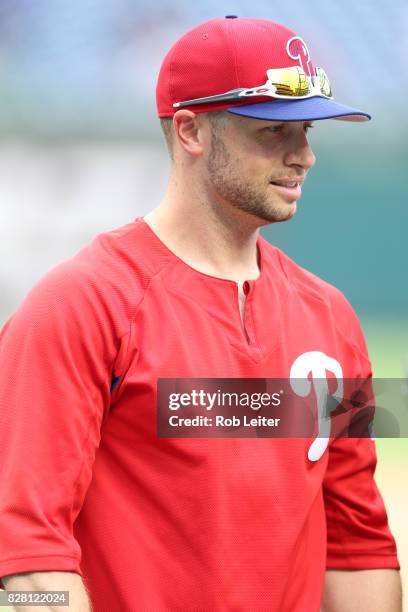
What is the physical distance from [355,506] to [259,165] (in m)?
0.81

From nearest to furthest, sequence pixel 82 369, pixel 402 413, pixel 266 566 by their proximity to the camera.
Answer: pixel 82 369
pixel 266 566
pixel 402 413

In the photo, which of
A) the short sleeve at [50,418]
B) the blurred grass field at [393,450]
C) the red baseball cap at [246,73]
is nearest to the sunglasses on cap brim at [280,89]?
the red baseball cap at [246,73]

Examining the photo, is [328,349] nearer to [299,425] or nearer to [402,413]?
[299,425]

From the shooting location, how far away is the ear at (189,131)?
218cm

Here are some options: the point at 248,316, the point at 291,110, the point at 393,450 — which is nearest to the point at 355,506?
the point at 248,316

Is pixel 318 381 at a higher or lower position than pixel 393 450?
higher

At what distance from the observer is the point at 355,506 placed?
7.77 feet

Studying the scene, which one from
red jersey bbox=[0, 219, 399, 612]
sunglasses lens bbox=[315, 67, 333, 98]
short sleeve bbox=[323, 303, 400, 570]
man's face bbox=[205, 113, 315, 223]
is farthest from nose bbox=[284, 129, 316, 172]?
short sleeve bbox=[323, 303, 400, 570]

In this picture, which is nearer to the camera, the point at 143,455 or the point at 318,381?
the point at 143,455

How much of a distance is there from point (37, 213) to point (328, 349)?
706 centimetres

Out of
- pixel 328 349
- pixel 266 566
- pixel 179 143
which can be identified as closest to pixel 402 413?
pixel 328 349

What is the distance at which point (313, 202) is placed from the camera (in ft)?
32.6

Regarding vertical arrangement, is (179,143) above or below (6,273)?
above

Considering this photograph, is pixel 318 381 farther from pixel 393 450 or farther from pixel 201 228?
pixel 393 450
